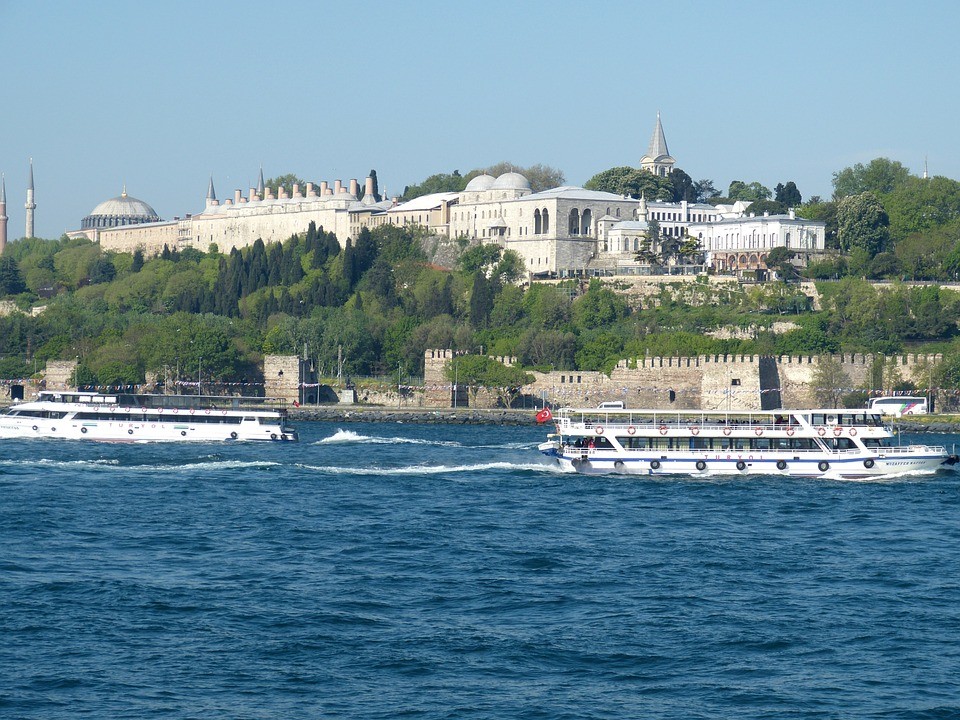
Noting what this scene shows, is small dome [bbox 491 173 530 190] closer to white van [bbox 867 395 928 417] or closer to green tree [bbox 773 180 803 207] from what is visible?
green tree [bbox 773 180 803 207]

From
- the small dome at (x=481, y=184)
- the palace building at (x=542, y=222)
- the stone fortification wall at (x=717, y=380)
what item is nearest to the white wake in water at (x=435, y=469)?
the stone fortification wall at (x=717, y=380)

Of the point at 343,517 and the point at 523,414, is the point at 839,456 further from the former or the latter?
the point at 523,414

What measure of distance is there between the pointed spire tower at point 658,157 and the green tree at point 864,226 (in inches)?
960

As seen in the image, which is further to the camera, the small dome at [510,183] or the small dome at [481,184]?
the small dome at [481,184]

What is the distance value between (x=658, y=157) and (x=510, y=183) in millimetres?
15939

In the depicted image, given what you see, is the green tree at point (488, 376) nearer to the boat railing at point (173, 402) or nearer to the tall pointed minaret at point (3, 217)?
the boat railing at point (173, 402)

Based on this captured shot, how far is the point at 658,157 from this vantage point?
12762 cm

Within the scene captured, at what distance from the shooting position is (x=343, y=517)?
37.4 meters

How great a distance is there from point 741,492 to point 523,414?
34.4 m

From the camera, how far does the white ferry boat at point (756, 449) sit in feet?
149

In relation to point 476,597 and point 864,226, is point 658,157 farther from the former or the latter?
point 476,597

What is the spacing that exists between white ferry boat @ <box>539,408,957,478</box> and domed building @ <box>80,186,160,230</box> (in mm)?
123480

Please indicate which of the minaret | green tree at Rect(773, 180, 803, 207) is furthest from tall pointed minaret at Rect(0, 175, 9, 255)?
green tree at Rect(773, 180, 803, 207)

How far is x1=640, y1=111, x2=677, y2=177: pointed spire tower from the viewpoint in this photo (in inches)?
5002
